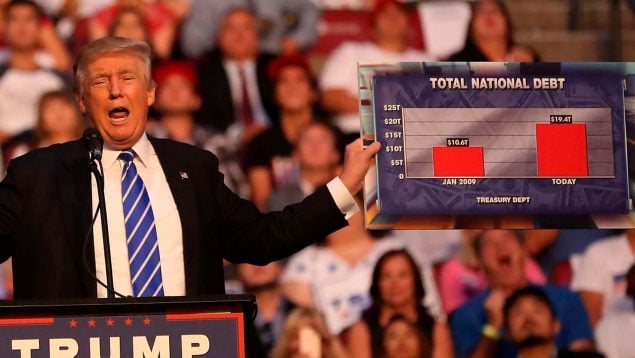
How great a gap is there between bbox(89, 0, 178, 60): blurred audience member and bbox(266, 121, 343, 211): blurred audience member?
77 cm

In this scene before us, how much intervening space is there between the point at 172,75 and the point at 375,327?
1.50 metres

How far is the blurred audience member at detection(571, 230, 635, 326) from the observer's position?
270 inches

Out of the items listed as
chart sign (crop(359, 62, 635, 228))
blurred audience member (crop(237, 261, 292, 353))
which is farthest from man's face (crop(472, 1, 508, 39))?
chart sign (crop(359, 62, 635, 228))

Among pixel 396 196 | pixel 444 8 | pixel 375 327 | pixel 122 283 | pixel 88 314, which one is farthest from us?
pixel 444 8

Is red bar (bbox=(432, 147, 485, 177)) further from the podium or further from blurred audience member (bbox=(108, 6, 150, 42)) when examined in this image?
blurred audience member (bbox=(108, 6, 150, 42))

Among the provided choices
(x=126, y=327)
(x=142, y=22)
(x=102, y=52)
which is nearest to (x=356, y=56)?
(x=142, y=22)

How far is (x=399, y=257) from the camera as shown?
674 cm

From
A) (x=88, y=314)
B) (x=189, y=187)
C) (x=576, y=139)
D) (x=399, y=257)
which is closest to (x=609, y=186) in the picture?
(x=576, y=139)

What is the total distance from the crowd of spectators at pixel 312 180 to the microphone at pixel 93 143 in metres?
3.05

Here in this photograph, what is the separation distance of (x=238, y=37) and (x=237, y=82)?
223 mm

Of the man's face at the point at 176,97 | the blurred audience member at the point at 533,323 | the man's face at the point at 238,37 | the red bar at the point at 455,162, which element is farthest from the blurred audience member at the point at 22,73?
the red bar at the point at 455,162

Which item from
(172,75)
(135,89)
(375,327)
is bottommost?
(375,327)

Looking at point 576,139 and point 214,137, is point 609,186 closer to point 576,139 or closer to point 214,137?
point 576,139

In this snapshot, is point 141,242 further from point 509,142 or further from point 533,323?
point 533,323
